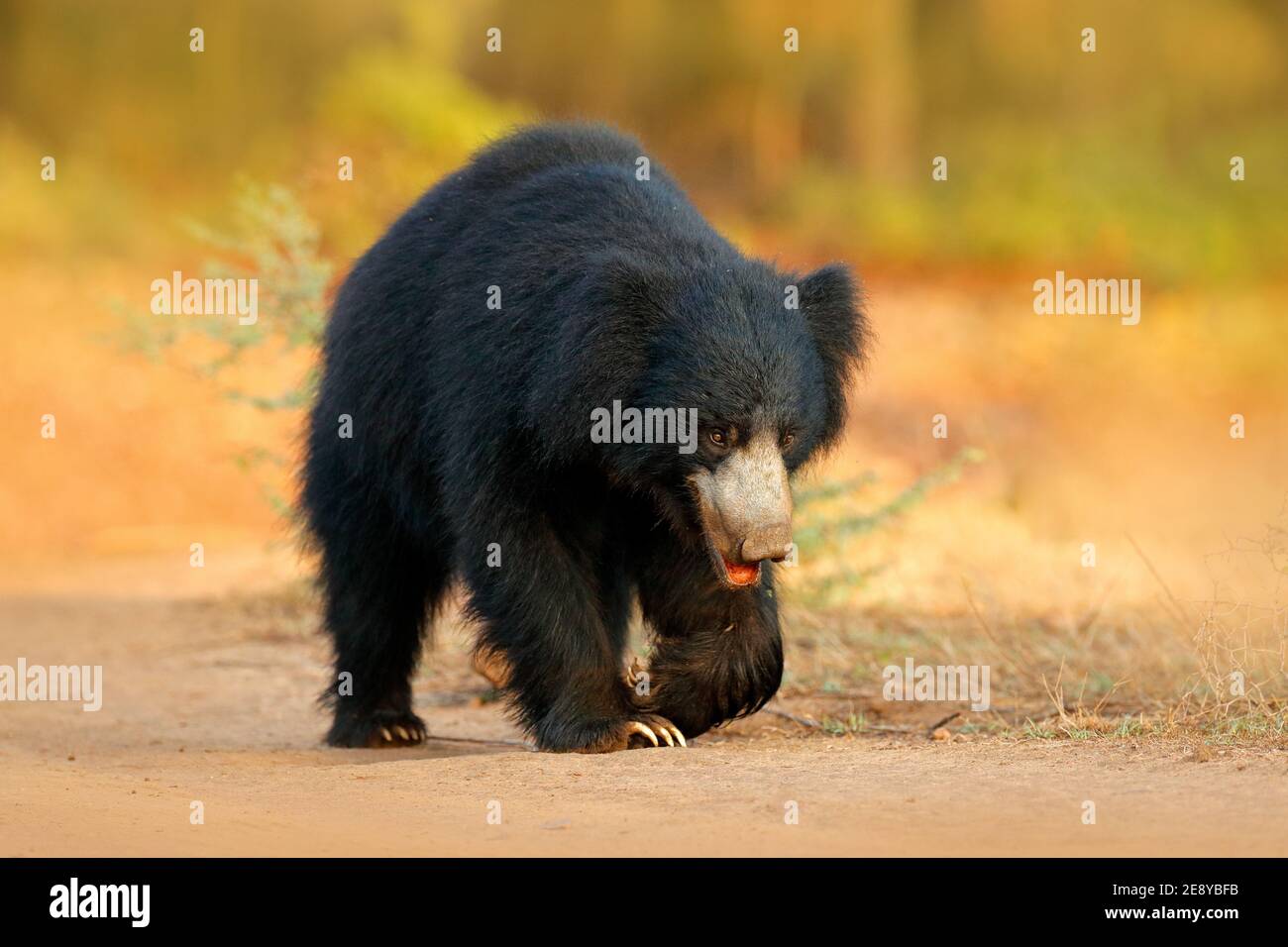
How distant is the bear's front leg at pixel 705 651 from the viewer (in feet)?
19.6

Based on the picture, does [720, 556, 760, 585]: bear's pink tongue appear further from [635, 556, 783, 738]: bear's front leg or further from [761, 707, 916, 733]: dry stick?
[761, 707, 916, 733]: dry stick

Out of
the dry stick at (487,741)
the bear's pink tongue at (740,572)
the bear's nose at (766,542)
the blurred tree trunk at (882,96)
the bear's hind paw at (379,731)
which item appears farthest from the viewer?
the blurred tree trunk at (882,96)

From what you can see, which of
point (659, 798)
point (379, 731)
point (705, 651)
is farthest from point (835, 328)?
point (379, 731)

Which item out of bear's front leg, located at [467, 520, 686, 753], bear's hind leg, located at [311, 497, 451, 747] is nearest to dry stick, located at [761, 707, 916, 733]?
bear's front leg, located at [467, 520, 686, 753]

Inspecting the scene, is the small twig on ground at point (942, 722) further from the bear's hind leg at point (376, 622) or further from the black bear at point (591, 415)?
the bear's hind leg at point (376, 622)

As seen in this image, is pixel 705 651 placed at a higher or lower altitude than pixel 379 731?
higher

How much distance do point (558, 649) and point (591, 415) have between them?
0.83 metres

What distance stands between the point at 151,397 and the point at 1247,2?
1713 cm

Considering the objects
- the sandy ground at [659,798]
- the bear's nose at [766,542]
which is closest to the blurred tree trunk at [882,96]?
the sandy ground at [659,798]

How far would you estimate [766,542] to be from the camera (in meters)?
5.27

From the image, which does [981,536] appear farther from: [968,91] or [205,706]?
[968,91]

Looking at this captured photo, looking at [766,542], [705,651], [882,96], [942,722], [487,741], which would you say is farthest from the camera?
[882,96]

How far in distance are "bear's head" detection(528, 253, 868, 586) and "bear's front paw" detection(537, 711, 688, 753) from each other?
2.25 ft

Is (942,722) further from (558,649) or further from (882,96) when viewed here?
(882,96)
